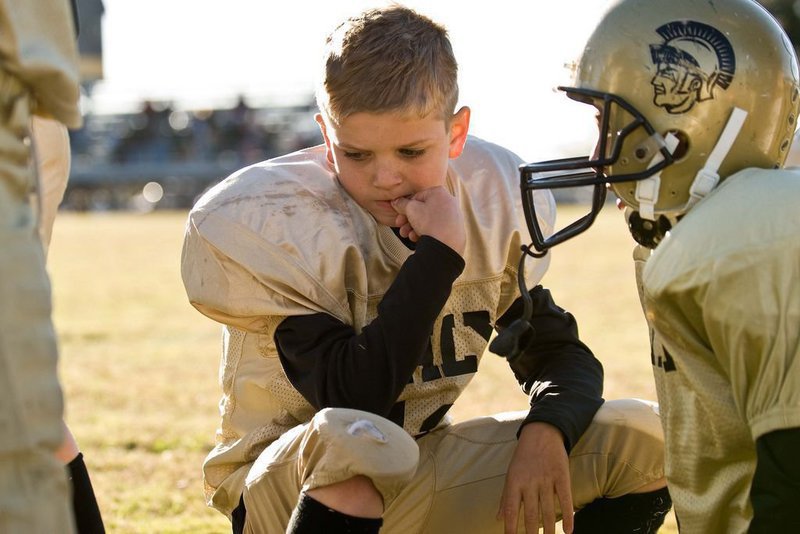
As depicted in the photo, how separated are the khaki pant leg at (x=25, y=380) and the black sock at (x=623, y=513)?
62.0 inches

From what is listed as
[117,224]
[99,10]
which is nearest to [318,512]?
[99,10]

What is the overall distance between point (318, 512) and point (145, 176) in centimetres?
3646

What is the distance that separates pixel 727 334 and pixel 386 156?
0.99m

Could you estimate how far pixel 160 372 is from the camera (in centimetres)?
682

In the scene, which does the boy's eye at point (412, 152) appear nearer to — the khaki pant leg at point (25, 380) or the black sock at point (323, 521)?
the black sock at point (323, 521)

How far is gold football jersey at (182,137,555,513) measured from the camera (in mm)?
2695

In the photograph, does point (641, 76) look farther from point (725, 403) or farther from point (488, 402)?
point (488, 402)

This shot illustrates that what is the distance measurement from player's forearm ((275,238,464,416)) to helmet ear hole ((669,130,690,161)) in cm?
53

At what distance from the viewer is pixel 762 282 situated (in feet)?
→ 6.66

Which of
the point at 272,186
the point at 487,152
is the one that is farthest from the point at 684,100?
the point at 272,186

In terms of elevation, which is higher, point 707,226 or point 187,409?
point 707,226

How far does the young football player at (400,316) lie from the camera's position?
8.53ft

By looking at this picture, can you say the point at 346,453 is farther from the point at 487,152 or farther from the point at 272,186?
the point at 487,152

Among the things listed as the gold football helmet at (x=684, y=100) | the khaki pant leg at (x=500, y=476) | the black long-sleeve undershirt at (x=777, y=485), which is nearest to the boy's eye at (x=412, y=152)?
the gold football helmet at (x=684, y=100)
